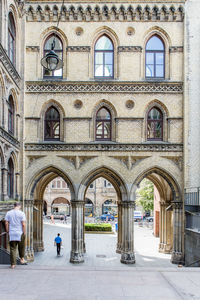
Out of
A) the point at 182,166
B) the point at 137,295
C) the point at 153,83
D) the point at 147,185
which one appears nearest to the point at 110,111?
the point at 153,83

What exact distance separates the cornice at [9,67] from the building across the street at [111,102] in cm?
71

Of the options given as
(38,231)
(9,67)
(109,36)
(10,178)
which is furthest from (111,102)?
(38,231)

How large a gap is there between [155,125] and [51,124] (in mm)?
5806

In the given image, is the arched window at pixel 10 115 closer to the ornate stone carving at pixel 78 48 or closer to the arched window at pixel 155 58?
the ornate stone carving at pixel 78 48

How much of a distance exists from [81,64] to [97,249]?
1236cm

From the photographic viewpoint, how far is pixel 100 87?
1683cm

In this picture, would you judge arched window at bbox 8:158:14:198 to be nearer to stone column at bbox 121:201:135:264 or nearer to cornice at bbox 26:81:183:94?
cornice at bbox 26:81:183:94

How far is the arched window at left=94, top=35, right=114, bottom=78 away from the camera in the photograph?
17.2m

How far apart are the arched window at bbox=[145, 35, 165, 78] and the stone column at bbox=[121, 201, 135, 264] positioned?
7.34m

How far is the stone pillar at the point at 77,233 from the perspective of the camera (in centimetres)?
1622

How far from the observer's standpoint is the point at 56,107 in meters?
17.0

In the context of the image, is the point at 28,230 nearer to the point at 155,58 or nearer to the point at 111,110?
the point at 111,110

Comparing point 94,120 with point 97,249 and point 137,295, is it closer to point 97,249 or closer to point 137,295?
point 97,249

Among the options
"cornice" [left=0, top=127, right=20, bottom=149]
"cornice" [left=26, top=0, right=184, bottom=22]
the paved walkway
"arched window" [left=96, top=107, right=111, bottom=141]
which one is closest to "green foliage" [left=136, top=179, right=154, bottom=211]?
the paved walkway
